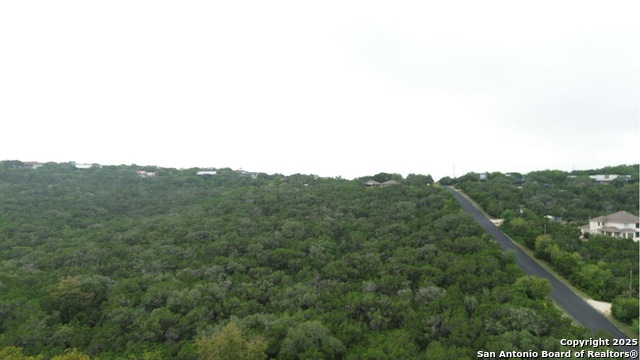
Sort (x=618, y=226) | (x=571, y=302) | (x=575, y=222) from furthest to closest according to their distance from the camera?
1. (x=575, y=222)
2. (x=618, y=226)
3. (x=571, y=302)

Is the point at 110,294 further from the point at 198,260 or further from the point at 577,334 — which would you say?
the point at 577,334

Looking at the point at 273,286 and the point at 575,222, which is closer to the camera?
the point at 273,286

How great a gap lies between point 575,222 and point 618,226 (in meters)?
3.95

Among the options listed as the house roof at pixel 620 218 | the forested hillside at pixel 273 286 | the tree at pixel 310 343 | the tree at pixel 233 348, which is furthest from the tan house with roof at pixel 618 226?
the tree at pixel 233 348

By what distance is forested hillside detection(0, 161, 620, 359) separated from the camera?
17.2 metres

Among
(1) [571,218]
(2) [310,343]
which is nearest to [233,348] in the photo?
(2) [310,343]

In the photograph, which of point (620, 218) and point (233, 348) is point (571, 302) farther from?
point (233, 348)

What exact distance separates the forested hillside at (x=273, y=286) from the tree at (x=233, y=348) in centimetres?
7

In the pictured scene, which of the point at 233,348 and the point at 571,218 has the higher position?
the point at 571,218

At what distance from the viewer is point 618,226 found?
113ft

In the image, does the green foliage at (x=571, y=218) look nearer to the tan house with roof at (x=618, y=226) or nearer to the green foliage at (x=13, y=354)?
the tan house with roof at (x=618, y=226)

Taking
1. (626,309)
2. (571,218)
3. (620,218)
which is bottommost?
(626,309)

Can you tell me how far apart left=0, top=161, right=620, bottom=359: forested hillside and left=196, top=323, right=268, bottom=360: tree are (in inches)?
2.9

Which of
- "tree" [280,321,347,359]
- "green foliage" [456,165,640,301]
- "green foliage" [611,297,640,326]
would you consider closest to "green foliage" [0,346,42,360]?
"tree" [280,321,347,359]
